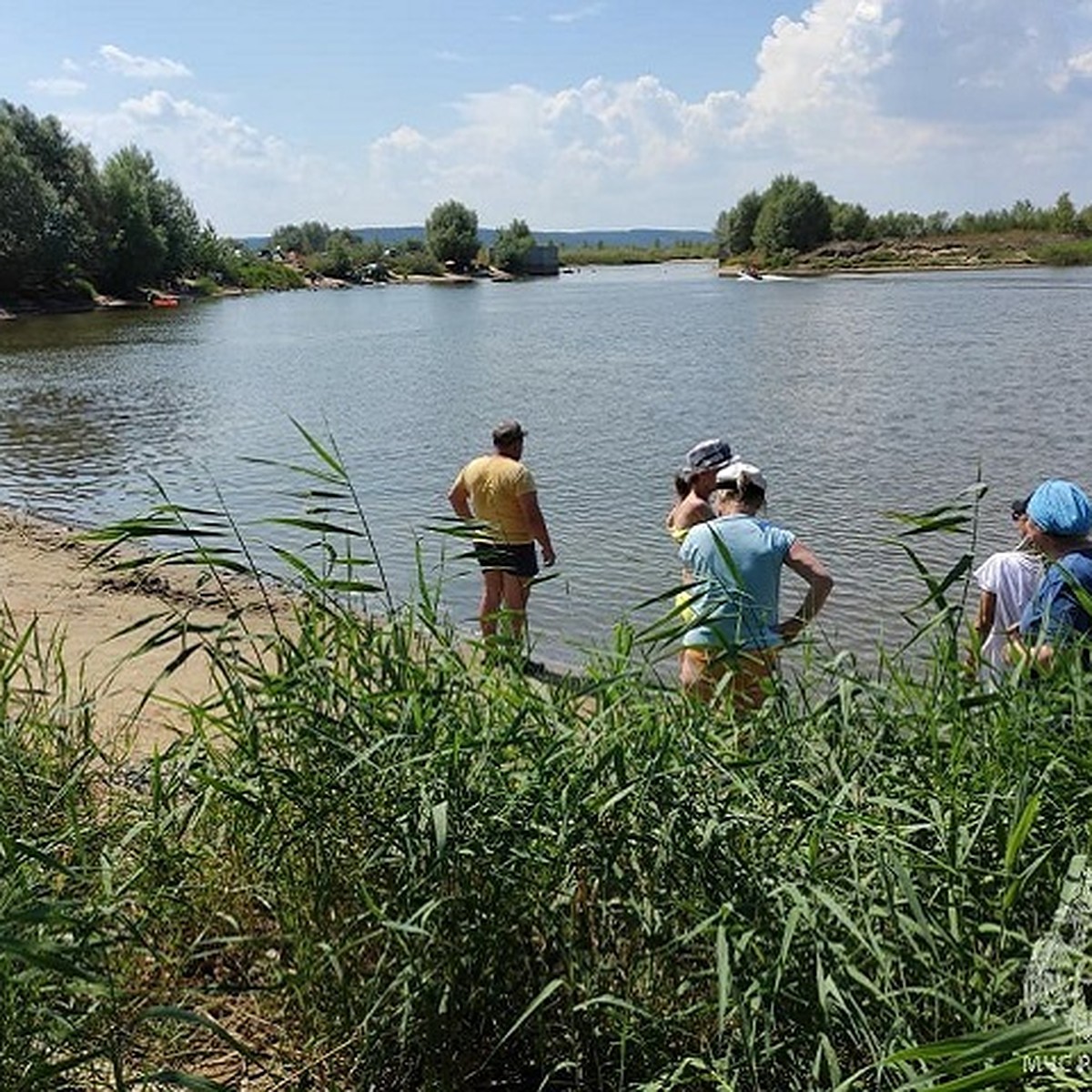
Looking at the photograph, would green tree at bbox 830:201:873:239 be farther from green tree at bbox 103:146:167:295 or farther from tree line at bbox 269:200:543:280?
green tree at bbox 103:146:167:295

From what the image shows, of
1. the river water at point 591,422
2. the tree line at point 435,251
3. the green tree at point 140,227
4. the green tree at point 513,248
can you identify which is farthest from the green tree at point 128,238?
the green tree at point 513,248

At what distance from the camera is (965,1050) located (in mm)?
1992

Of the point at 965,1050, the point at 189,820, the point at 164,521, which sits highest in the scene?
the point at 164,521

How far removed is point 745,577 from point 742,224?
121m

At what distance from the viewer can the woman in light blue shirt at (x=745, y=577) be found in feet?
14.5

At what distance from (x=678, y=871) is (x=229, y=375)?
31.2m

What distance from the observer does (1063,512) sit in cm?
440

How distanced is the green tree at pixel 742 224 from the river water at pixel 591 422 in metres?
71.1

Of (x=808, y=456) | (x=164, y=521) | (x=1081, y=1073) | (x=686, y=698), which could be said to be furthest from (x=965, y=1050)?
(x=808, y=456)

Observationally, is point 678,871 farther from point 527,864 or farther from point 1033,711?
point 1033,711

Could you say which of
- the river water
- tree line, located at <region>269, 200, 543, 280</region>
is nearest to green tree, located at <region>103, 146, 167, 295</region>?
the river water

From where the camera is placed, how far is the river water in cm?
1202

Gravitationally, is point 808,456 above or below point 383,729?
below

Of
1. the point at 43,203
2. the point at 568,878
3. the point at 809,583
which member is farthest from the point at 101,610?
the point at 43,203
